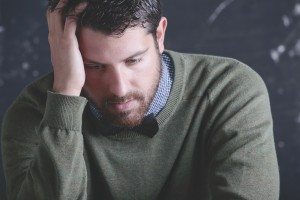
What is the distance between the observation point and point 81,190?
1579 mm

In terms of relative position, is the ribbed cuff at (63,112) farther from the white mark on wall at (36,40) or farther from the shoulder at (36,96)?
the white mark on wall at (36,40)

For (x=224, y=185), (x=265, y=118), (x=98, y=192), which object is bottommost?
(x=98, y=192)

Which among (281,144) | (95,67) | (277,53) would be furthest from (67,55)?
(281,144)

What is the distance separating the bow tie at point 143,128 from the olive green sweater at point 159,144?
21 millimetres

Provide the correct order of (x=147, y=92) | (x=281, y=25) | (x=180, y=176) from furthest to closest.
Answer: (x=281, y=25) < (x=180, y=176) < (x=147, y=92)

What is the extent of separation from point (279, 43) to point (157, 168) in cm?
95

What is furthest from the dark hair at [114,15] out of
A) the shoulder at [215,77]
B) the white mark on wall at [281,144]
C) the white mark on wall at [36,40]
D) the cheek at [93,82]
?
the white mark on wall at [281,144]

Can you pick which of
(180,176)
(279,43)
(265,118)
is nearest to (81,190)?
(180,176)

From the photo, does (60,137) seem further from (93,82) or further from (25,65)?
(25,65)

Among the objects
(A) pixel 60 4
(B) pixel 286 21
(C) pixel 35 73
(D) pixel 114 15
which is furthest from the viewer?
(C) pixel 35 73

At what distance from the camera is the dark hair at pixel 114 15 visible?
1.45m

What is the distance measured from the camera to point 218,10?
7.65 ft

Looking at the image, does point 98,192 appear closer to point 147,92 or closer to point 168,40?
point 147,92

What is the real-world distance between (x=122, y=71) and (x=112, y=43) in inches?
3.4
